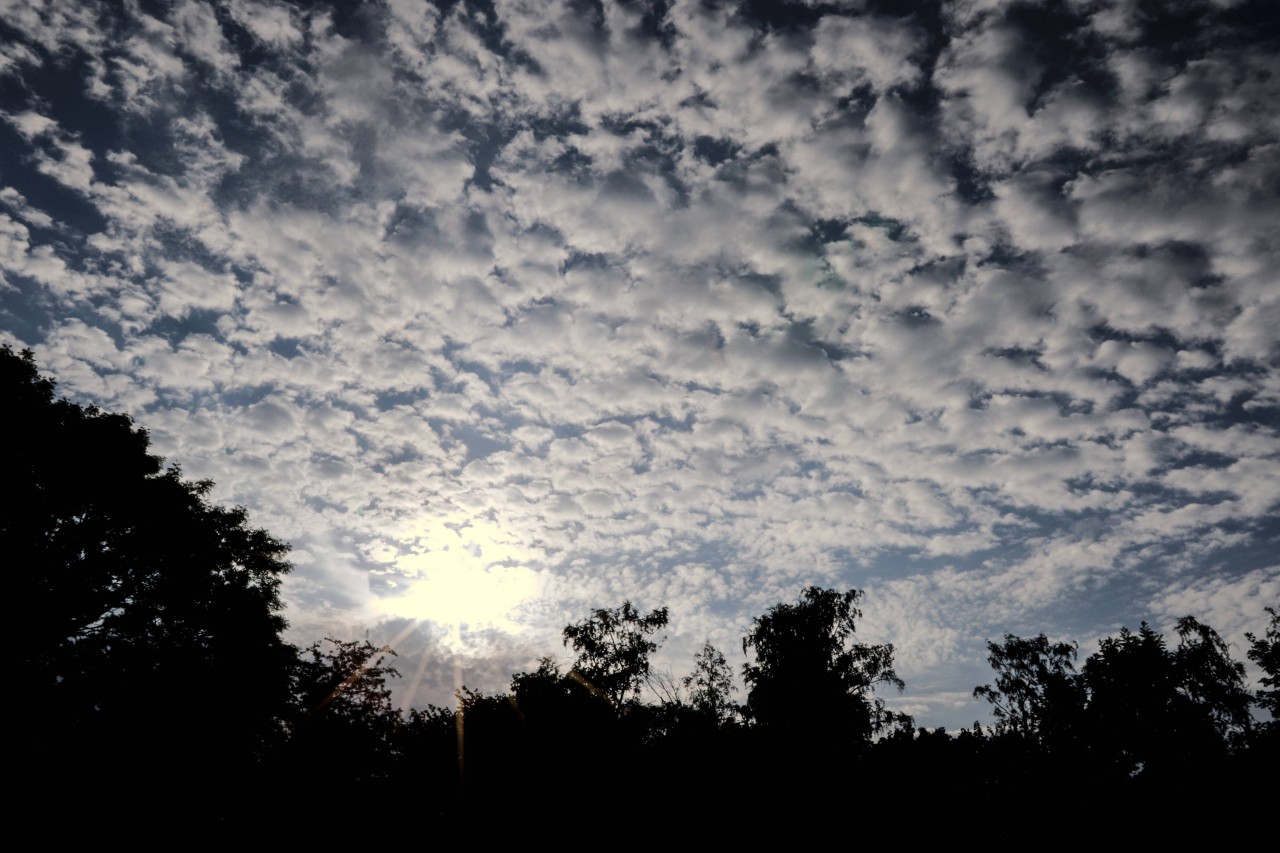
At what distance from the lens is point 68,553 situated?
2508 cm

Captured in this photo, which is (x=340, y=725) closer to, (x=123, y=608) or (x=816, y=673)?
(x=123, y=608)

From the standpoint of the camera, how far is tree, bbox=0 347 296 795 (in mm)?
22234

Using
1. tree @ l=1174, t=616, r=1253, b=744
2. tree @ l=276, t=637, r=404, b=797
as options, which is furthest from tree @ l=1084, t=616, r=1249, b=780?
tree @ l=276, t=637, r=404, b=797

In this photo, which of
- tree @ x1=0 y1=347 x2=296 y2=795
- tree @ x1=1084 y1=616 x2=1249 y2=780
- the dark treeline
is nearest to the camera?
the dark treeline

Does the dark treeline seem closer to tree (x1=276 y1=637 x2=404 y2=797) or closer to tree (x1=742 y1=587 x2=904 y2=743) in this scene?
tree (x1=276 y1=637 x2=404 y2=797)

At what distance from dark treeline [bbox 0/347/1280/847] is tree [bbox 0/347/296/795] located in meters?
0.08

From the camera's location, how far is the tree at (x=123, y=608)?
72.9 ft

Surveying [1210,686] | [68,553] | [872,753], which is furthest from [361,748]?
[1210,686]

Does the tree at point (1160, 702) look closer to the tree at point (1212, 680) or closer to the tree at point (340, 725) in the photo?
the tree at point (1212, 680)

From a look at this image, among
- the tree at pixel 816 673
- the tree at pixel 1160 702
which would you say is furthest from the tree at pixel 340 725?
the tree at pixel 1160 702

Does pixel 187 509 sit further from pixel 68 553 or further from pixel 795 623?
pixel 795 623

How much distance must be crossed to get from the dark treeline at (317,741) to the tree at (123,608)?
8cm

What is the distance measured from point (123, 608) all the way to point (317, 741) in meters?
10.9

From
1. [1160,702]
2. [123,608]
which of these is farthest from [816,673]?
[123,608]
